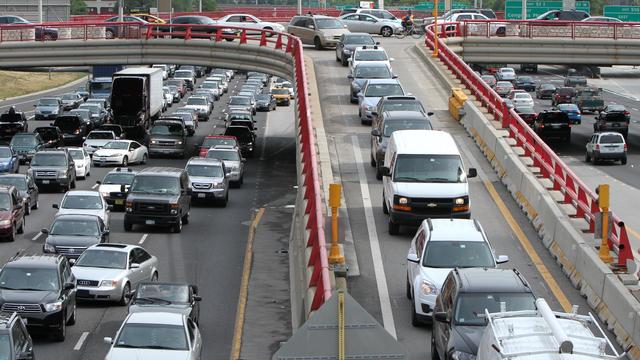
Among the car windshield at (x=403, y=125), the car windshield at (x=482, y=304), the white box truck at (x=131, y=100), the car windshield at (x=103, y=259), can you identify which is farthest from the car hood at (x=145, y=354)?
the white box truck at (x=131, y=100)

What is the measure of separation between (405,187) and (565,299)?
5836mm

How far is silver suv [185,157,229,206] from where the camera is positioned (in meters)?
47.6

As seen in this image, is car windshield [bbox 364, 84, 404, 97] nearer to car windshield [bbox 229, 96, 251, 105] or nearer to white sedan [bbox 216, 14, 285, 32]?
white sedan [bbox 216, 14, 285, 32]

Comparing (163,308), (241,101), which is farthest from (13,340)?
(241,101)

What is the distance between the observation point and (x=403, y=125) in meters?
35.0

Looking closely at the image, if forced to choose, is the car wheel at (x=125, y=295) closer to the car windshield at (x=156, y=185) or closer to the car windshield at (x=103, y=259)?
the car windshield at (x=103, y=259)

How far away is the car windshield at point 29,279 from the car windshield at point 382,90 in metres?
19.1

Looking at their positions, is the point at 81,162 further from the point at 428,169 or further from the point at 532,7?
the point at 532,7

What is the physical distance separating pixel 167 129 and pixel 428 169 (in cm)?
3714

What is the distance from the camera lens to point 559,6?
324 ft

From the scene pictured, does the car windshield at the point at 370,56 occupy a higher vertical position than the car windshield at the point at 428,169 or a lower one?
higher

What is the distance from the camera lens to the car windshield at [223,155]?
5438 cm

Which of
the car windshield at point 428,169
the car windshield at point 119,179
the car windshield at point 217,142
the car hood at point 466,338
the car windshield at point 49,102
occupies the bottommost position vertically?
the car windshield at point 49,102

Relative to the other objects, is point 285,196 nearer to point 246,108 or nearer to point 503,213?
point 503,213
